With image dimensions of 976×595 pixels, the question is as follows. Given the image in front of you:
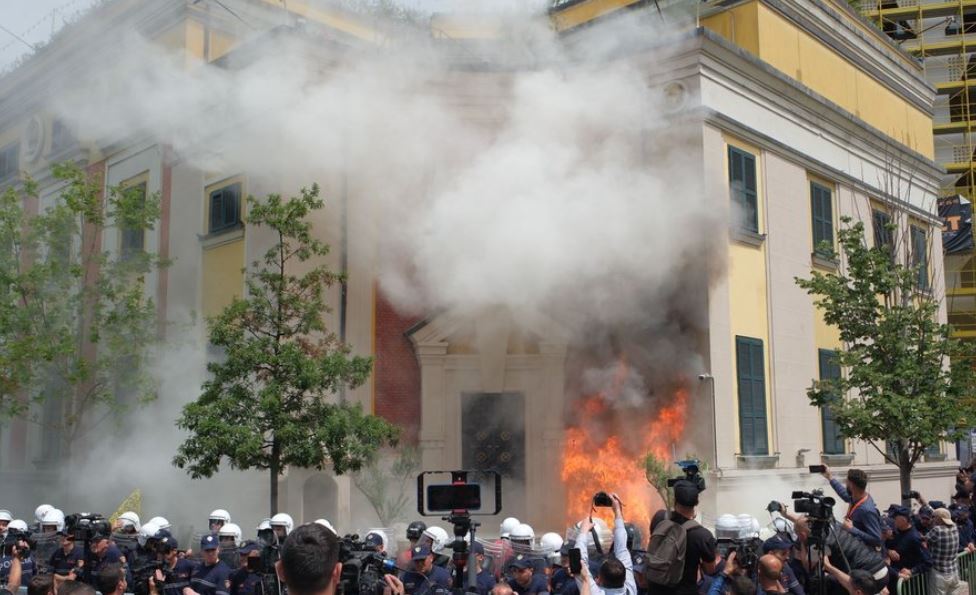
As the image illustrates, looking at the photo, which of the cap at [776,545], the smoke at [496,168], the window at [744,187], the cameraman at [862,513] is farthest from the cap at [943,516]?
the window at [744,187]

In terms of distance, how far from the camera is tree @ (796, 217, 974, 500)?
14.8m

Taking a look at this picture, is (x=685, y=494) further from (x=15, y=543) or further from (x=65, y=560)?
(x=65, y=560)

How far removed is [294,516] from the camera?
1551 cm

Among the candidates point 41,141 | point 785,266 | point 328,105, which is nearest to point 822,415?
point 785,266

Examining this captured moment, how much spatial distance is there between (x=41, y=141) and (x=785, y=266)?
1547cm

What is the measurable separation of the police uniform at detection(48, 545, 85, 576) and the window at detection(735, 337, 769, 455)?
33.8ft

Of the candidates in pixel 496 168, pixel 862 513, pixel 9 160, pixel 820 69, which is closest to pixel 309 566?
pixel 862 513

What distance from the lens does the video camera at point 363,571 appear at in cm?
436

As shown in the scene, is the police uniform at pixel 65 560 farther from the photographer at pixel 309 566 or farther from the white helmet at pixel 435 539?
the photographer at pixel 309 566

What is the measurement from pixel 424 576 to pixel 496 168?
9.96m

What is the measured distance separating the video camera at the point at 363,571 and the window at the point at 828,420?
1457cm

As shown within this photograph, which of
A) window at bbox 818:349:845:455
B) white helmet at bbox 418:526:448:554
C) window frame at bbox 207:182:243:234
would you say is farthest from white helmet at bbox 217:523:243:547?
window at bbox 818:349:845:455

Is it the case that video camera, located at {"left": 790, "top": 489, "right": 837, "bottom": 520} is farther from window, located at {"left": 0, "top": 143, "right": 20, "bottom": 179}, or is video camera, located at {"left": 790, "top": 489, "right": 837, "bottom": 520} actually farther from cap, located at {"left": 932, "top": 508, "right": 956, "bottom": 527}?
window, located at {"left": 0, "top": 143, "right": 20, "bottom": 179}

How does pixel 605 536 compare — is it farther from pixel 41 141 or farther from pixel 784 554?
pixel 41 141
